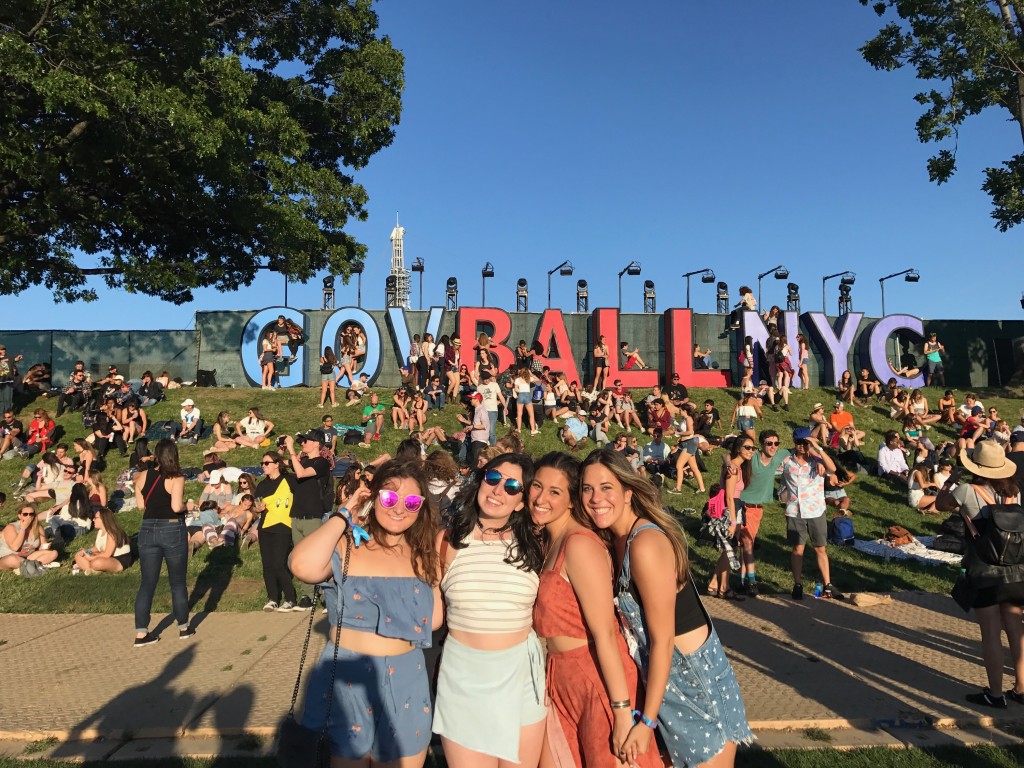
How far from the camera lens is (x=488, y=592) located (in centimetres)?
275

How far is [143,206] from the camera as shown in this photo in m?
13.0

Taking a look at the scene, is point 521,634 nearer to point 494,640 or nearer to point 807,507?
point 494,640

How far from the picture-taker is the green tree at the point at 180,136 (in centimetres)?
979

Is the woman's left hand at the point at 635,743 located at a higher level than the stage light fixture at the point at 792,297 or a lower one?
lower

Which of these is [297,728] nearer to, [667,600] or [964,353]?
[667,600]

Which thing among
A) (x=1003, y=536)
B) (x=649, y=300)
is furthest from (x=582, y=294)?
(x=1003, y=536)

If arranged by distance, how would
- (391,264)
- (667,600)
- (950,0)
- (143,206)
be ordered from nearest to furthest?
(667,600), (143,206), (950,0), (391,264)

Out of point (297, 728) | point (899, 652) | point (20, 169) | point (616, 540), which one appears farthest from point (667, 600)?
point (20, 169)

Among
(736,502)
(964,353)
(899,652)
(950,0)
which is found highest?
(950,0)

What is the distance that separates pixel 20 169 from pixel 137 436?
746 centimetres

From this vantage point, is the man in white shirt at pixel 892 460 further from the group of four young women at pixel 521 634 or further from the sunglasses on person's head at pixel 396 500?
the sunglasses on person's head at pixel 396 500

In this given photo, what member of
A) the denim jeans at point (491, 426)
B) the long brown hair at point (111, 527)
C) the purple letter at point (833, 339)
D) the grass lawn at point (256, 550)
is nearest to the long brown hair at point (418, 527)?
the grass lawn at point (256, 550)

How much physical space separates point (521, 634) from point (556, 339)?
21913 millimetres

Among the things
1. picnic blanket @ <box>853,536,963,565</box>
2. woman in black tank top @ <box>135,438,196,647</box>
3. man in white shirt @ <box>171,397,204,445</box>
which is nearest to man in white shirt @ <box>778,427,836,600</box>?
picnic blanket @ <box>853,536,963,565</box>
